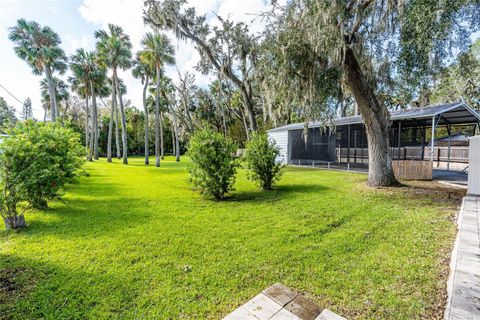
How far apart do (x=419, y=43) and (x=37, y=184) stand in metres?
7.88

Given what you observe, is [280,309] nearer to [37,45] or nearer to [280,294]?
[280,294]

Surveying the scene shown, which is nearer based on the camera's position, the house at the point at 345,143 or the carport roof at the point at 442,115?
the carport roof at the point at 442,115

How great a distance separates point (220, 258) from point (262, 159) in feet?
14.5

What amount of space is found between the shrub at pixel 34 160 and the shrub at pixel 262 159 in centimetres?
491

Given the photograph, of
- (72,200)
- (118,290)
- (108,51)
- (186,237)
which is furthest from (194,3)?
(118,290)

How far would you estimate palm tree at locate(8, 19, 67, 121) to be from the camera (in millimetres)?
14518

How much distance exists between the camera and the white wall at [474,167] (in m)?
5.88

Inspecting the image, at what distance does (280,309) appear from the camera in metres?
1.97

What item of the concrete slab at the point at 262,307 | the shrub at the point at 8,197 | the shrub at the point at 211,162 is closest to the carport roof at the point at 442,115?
the shrub at the point at 211,162

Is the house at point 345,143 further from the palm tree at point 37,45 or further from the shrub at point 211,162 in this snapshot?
the palm tree at point 37,45

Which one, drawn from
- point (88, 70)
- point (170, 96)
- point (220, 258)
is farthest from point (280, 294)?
point (170, 96)

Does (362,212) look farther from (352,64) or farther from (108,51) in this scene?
(108,51)

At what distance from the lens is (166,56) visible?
15.8 m

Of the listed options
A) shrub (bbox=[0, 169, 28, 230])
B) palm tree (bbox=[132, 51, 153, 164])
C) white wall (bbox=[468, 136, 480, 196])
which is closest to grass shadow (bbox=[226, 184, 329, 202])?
white wall (bbox=[468, 136, 480, 196])
